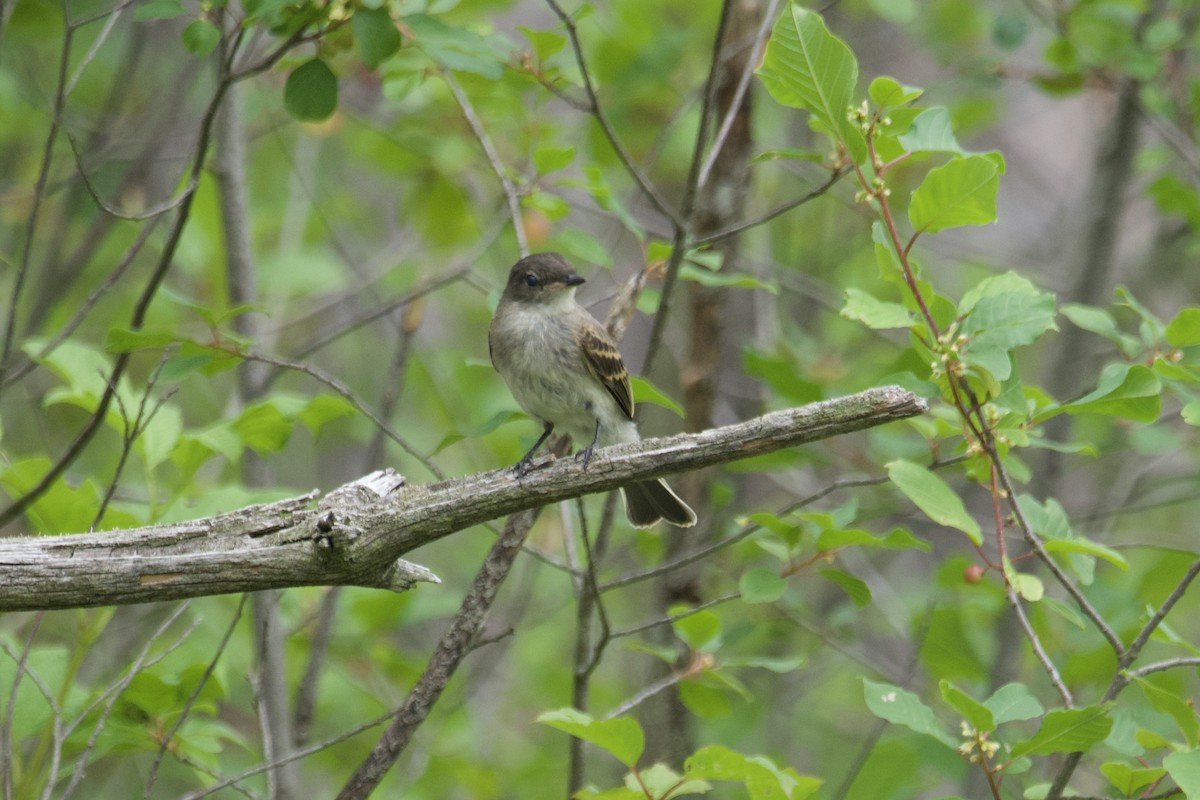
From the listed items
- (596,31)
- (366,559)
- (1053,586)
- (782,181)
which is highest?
(596,31)

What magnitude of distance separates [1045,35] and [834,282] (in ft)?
10.2

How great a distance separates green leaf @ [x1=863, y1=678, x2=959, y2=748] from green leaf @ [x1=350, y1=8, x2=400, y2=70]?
2.27 metres

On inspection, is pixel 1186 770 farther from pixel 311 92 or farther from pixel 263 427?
pixel 311 92

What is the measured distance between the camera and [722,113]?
5.87 m

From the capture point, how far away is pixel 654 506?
5012mm

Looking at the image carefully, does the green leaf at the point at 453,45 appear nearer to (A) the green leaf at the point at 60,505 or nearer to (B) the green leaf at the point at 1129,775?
(A) the green leaf at the point at 60,505

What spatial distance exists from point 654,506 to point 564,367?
0.69 meters

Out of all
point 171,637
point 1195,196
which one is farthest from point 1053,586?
point 171,637

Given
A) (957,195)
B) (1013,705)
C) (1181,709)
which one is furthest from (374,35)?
(1181,709)

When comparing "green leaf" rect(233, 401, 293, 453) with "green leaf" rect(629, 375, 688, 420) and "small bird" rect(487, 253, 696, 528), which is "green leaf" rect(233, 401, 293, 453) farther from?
"green leaf" rect(629, 375, 688, 420)

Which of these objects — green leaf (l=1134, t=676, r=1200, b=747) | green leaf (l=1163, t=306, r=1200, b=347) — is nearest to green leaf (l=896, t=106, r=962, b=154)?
green leaf (l=1163, t=306, r=1200, b=347)

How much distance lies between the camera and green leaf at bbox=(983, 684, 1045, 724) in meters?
3.24

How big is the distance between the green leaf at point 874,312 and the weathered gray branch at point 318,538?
0.53 metres

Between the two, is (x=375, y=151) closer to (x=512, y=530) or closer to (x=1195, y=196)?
(x=512, y=530)
